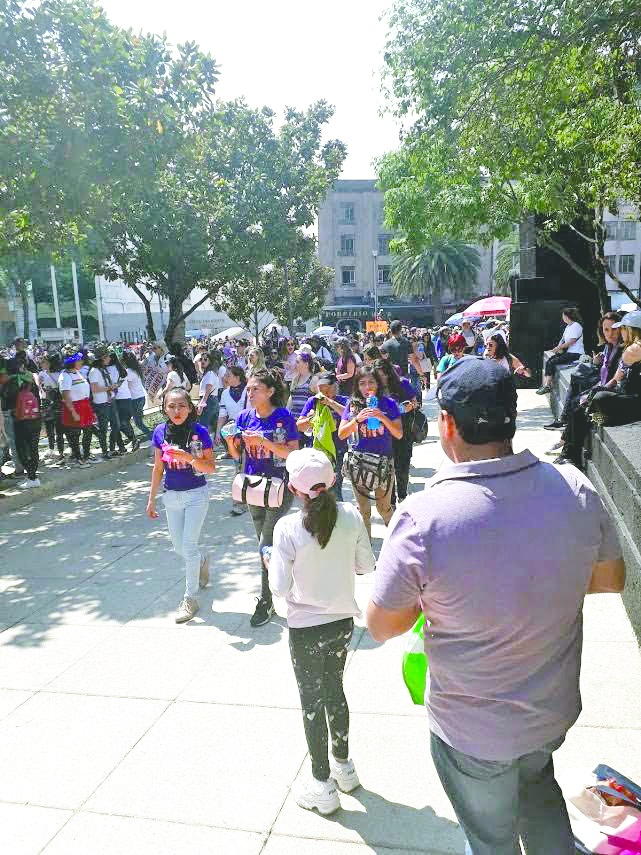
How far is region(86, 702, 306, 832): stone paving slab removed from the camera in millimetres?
3234

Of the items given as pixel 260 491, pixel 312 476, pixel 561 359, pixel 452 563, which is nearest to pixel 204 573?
pixel 260 491

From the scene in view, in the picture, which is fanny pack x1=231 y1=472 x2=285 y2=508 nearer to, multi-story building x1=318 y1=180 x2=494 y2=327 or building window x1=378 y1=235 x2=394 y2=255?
multi-story building x1=318 y1=180 x2=494 y2=327

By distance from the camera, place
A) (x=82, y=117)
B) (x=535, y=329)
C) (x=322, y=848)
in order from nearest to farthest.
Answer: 1. (x=322, y=848)
2. (x=82, y=117)
3. (x=535, y=329)

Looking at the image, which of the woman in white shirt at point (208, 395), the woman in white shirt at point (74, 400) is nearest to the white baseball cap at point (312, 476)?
the woman in white shirt at point (208, 395)

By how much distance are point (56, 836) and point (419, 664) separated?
2.03 meters

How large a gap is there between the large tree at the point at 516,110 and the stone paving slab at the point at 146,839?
28.3ft

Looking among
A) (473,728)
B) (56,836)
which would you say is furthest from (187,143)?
(473,728)

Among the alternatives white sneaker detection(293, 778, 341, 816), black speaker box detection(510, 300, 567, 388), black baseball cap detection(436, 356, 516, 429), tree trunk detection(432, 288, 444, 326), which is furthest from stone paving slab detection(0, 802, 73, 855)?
tree trunk detection(432, 288, 444, 326)

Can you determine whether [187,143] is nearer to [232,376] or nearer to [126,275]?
[232,376]

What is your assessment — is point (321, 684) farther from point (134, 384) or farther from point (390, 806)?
point (134, 384)

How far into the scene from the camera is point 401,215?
17.9 meters

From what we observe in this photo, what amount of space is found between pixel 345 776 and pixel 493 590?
1.93m

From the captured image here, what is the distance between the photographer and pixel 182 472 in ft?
17.8

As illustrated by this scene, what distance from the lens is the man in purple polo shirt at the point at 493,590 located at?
1.82 m
